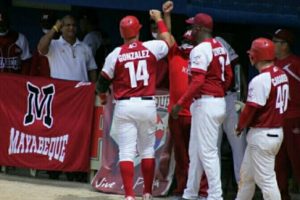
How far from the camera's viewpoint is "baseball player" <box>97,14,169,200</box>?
7590 mm

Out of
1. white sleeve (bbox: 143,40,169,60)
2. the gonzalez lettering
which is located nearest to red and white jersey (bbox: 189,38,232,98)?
white sleeve (bbox: 143,40,169,60)

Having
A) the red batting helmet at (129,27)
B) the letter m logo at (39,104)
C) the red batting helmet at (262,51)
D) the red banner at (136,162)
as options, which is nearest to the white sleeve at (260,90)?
the red batting helmet at (262,51)

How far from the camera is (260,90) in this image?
6902 mm

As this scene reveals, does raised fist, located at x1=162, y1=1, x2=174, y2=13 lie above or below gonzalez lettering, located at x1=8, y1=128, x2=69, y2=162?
above

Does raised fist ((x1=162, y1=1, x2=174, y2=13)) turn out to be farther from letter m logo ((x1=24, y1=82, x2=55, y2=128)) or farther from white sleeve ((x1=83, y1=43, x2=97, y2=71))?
letter m logo ((x1=24, y1=82, x2=55, y2=128))

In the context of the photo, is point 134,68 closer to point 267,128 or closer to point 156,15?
point 156,15

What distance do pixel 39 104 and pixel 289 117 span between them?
9.27 ft

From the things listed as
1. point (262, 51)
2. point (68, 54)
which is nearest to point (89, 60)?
point (68, 54)

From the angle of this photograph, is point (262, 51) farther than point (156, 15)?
No

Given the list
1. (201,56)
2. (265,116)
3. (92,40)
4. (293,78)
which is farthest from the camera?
(92,40)

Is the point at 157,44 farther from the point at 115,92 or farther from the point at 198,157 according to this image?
the point at 198,157

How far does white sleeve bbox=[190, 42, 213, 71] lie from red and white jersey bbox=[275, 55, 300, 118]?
3.21 ft

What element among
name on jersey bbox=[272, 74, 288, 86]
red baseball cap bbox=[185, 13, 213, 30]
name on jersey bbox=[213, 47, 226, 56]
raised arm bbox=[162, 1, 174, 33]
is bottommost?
name on jersey bbox=[272, 74, 288, 86]

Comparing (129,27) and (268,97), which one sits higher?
(129,27)
